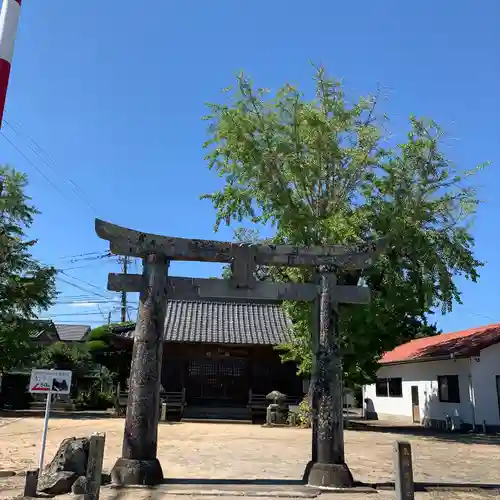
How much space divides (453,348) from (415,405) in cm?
576

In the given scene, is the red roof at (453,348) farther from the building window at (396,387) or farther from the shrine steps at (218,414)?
the shrine steps at (218,414)

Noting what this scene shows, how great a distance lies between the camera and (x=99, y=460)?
7.44 m

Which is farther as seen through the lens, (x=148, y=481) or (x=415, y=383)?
(x=415, y=383)

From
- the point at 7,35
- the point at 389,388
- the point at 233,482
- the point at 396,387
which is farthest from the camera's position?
the point at 389,388

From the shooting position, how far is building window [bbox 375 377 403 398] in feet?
104

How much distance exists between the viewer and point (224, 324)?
97.8 feet

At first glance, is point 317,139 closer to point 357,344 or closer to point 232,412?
point 357,344

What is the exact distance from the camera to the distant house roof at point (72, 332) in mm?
55106

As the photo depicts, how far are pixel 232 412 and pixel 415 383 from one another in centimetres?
1050

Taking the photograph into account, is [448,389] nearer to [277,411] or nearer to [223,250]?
[277,411]

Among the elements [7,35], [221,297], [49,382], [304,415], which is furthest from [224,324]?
[7,35]

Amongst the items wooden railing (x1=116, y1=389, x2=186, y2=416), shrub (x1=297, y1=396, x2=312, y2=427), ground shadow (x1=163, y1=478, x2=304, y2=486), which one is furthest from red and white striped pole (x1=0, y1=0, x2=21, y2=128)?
wooden railing (x1=116, y1=389, x2=186, y2=416)

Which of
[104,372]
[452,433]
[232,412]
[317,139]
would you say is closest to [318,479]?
[317,139]

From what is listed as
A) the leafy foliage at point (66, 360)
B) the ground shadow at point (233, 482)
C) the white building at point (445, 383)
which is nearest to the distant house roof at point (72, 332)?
the leafy foliage at point (66, 360)
